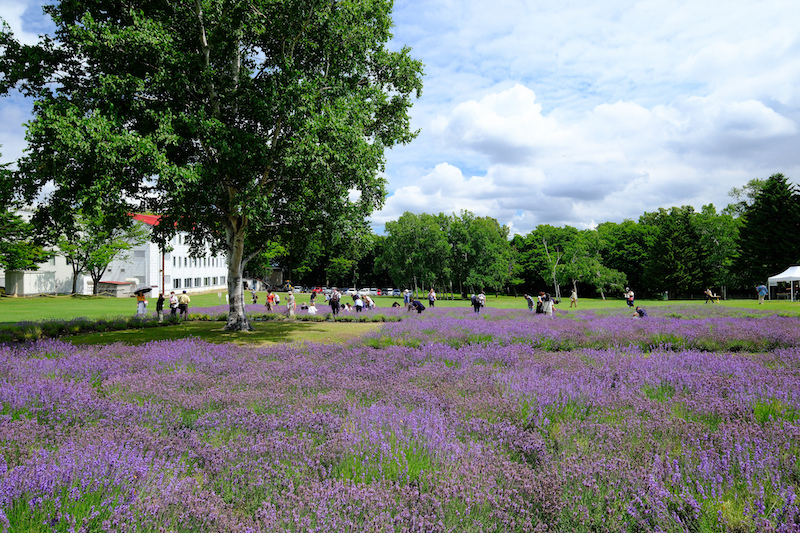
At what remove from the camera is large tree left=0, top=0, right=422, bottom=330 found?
1266cm

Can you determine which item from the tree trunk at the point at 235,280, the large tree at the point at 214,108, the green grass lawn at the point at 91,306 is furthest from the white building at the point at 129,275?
the large tree at the point at 214,108

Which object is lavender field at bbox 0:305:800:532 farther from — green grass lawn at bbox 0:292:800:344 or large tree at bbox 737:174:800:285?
large tree at bbox 737:174:800:285

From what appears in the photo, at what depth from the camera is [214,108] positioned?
53.4 ft

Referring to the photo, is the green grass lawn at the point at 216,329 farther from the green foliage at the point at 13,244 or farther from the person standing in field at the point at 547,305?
the green foliage at the point at 13,244

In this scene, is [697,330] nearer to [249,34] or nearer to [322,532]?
[322,532]

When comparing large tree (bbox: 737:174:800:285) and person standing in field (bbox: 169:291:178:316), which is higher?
large tree (bbox: 737:174:800:285)

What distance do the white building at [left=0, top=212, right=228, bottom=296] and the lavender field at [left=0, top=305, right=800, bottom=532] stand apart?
55438 millimetres

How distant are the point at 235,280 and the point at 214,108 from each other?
724 centimetres

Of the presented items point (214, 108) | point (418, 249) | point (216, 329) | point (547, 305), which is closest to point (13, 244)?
point (216, 329)

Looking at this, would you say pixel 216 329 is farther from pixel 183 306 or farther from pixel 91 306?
pixel 91 306

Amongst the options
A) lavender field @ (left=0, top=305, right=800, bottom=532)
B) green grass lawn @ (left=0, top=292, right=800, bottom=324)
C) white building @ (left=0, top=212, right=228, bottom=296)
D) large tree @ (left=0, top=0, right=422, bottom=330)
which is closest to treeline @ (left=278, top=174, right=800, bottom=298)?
green grass lawn @ (left=0, top=292, right=800, bottom=324)

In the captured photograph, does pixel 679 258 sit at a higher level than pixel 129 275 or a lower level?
higher

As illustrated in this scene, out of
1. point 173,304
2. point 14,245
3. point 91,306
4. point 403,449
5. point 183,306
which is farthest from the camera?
point 14,245

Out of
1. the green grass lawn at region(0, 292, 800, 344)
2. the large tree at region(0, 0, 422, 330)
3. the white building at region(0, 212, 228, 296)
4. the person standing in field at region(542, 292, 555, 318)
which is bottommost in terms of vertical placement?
the green grass lawn at region(0, 292, 800, 344)
